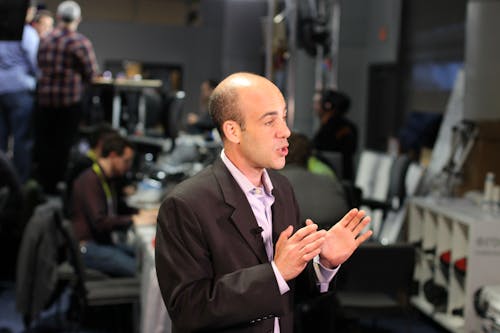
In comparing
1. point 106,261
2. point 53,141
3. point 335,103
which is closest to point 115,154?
point 106,261

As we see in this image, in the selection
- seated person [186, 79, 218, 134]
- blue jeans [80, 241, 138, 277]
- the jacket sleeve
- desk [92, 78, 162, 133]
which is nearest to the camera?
the jacket sleeve

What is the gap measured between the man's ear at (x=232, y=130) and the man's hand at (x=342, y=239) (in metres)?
0.30

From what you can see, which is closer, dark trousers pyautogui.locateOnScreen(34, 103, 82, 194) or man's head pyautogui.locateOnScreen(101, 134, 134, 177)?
man's head pyautogui.locateOnScreen(101, 134, 134, 177)

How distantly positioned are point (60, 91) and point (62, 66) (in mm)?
215

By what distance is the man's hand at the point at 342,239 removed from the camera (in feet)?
6.01

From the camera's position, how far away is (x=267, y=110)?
5.86 ft

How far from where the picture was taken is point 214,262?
1771 millimetres

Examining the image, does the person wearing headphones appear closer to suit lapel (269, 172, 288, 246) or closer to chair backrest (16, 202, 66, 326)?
chair backrest (16, 202, 66, 326)

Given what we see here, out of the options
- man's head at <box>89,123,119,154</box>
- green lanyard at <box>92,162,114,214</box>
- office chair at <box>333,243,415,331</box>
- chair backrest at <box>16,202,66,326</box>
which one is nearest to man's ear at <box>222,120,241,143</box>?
office chair at <box>333,243,415,331</box>

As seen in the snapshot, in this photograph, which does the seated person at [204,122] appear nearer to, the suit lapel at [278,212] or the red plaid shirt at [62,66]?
the red plaid shirt at [62,66]

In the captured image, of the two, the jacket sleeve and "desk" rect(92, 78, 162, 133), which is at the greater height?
"desk" rect(92, 78, 162, 133)

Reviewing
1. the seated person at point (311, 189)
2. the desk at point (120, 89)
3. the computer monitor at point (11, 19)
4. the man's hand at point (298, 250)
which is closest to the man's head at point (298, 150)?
the seated person at point (311, 189)

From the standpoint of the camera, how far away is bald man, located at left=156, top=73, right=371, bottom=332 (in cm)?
171

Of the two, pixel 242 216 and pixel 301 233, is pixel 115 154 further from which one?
pixel 301 233
